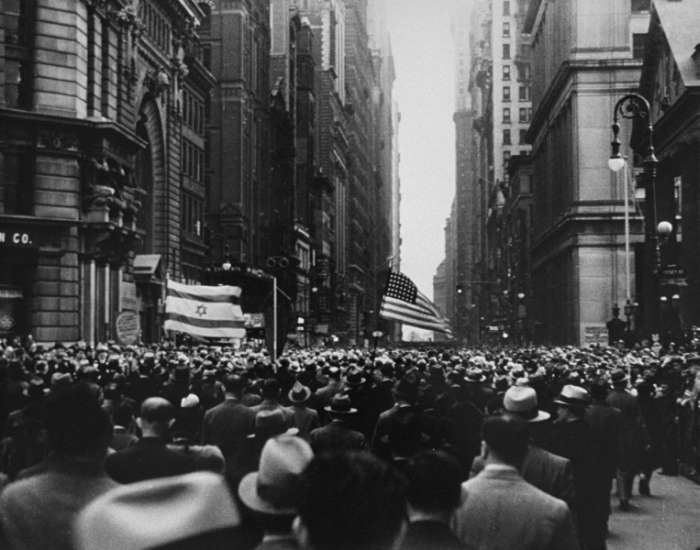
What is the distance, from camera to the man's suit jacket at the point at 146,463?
7492 mm

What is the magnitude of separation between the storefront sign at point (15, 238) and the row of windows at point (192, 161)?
26.5m

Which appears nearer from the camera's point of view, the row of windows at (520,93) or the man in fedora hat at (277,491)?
the man in fedora hat at (277,491)

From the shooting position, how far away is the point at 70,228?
140 ft

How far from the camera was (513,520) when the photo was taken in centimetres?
616

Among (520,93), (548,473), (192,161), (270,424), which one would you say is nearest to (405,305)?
(548,473)

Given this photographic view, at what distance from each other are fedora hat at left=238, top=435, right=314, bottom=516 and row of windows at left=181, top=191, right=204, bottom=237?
204 feet

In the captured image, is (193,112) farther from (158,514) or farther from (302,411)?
(158,514)

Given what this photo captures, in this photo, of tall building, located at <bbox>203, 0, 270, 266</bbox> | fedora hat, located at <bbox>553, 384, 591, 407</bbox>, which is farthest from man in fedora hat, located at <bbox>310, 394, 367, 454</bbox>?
tall building, located at <bbox>203, 0, 270, 266</bbox>

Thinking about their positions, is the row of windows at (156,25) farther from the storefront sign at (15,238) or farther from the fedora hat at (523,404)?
the fedora hat at (523,404)

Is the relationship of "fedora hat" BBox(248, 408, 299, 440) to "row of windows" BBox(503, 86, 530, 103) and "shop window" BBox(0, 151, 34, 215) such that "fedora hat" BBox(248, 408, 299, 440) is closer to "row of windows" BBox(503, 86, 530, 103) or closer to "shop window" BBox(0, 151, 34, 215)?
"shop window" BBox(0, 151, 34, 215)

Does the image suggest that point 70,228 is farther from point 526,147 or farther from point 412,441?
point 526,147

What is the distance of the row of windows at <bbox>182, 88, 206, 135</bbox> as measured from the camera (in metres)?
68.1

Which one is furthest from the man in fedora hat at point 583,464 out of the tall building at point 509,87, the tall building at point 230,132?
the tall building at point 509,87

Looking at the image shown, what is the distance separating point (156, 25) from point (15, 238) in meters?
19.8
